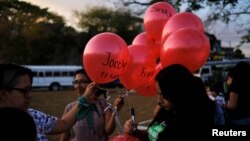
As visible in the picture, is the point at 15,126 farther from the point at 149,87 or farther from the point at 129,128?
the point at 149,87

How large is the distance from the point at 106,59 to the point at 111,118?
→ 57 centimetres

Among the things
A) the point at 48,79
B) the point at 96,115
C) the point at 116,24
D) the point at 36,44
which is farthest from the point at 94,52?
the point at 116,24

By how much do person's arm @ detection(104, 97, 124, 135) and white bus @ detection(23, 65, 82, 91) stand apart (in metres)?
29.8

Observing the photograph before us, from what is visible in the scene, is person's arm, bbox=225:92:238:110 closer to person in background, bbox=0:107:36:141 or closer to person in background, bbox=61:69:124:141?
person in background, bbox=61:69:124:141

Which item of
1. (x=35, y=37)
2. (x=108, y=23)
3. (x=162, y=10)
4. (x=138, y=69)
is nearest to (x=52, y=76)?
(x=35, y=37)

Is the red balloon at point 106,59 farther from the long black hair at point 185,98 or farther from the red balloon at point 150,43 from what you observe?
the long black hair at point 185,98

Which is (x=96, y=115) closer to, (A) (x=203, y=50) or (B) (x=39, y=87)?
Answer: (A) (x=203, y=50)

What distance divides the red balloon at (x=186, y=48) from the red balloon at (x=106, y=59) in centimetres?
44

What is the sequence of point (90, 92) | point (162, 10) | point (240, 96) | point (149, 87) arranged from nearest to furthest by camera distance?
point (90, 92)
point (149, 87)
point (240, 96)
point (162, 10)

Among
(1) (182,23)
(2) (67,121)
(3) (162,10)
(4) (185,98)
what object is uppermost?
(3) (162,10)

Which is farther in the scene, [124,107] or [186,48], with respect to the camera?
[124,107]

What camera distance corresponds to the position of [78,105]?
3.23 m

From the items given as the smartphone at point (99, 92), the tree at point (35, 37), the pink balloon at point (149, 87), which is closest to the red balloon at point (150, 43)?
the pink balloon at point (149, 87)

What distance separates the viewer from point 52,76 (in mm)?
34656
